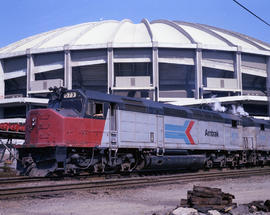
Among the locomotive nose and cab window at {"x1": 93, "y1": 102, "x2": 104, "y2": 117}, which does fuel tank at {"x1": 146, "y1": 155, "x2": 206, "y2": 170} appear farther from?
the locomotive nose

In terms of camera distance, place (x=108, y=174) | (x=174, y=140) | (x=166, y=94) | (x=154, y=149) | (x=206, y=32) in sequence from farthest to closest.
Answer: (x=206, y=32) < (x=166, y=94) < (x=174, y=140) < (x=154, y=149) < (x=108, y=174)

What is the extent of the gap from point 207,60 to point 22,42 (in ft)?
160

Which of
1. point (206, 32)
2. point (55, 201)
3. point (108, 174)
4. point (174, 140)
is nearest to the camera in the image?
point (55, 201)

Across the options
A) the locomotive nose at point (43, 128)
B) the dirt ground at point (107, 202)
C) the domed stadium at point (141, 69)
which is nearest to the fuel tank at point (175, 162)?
the dirt ground at point (107, 202)

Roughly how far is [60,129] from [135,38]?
62421 millimetres

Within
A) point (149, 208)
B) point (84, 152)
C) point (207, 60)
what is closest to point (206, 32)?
point (207, 60)

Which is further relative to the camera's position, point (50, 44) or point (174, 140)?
point (50, 44)

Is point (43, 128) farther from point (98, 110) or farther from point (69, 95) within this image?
point (98, 110)

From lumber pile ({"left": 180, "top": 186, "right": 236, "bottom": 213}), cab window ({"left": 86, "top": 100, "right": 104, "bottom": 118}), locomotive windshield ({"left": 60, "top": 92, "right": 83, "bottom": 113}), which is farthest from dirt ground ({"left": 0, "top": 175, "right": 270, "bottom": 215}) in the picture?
locomotive windshield ({"left": 60, "top": 92, "right": 83, "bottom": 113})

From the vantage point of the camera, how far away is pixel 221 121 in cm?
2692

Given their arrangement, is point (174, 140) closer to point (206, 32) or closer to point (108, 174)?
point (108, 174)

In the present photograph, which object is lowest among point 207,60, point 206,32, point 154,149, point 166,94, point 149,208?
point 149,208

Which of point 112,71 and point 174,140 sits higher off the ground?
point 112,71

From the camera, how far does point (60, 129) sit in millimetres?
15742
